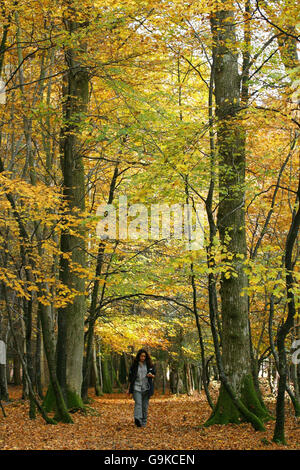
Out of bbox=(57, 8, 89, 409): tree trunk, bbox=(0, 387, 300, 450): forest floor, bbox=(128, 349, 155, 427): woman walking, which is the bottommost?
bbox=(0, 387, 300, 450): forest floor

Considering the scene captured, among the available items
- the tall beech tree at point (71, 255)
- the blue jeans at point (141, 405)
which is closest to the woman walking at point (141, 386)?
the blue jeans at point (141, 405)

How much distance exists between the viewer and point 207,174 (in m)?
8.53

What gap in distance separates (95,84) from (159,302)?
9.46m

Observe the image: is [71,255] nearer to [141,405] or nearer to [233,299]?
[141,405]

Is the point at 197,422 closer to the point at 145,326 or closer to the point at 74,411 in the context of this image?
the point at 74,411

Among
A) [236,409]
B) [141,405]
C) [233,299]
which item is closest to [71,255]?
[141,405]

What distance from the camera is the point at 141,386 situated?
9461 mm

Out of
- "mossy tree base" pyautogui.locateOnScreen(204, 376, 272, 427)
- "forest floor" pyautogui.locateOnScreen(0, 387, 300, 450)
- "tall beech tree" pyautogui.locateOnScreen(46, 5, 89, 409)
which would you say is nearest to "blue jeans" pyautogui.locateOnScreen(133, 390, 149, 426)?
"forest floor" pyautogui.locateOnScreen(0, 387, 300, 450)

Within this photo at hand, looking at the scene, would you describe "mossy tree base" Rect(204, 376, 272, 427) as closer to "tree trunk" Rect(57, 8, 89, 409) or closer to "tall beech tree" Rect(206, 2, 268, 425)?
"tall beech tree" Rect(206, 2, 268, 425)

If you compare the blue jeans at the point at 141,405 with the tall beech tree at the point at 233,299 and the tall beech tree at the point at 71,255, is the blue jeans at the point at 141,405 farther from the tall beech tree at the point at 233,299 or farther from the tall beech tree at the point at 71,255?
the tall beech tree at the point at 71,255

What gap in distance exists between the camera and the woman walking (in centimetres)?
934

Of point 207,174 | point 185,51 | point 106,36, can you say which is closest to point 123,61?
point 106,36

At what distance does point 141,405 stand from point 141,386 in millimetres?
374

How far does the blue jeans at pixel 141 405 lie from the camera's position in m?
9.30
